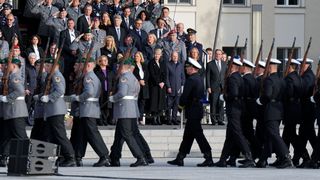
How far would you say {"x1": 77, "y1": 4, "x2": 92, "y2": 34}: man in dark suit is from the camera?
31.9m

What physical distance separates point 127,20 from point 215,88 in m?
2.69

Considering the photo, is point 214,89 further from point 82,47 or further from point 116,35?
point 82,47

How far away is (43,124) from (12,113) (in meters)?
0.85

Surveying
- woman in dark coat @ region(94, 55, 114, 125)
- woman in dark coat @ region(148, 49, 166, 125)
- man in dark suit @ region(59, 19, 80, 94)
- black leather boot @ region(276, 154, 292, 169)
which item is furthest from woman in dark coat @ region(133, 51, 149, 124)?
black leather boot @ region(276, 154, 292, 169)

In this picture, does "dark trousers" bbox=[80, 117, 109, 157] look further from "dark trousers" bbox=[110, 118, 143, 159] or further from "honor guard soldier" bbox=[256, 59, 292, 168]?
"honor guard soldier" bbox=[256, 59, 292, 168]

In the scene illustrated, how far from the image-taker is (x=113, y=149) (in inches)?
1013

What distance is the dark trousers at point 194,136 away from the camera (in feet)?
84.6

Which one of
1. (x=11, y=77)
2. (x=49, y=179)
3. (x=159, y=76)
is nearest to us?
(x=49, y=179)

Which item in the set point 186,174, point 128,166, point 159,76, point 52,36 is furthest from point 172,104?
point 186,174

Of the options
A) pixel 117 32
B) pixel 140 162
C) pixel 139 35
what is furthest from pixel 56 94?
pixel 139 35

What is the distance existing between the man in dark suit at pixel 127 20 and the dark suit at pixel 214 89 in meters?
2.07

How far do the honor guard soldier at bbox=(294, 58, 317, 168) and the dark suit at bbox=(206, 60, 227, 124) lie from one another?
6.07m

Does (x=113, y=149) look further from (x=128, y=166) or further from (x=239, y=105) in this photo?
(x=239, y=105)

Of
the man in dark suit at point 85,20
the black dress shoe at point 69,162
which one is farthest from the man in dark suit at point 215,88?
the black dress shoe at point 69,162
